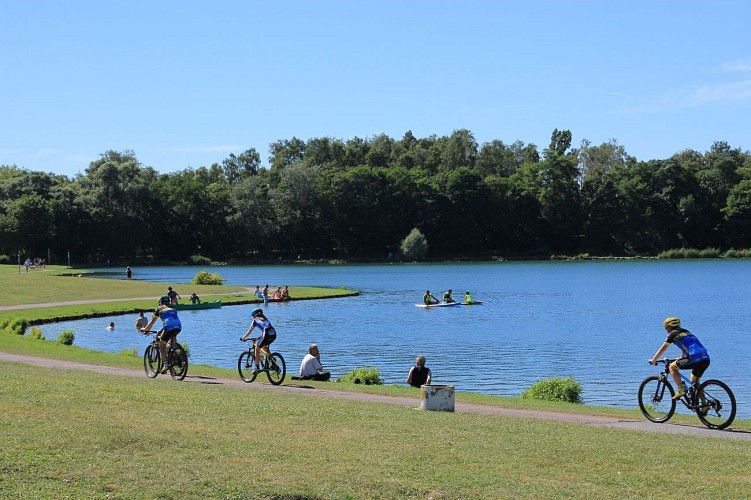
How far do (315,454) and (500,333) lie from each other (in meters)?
35.6

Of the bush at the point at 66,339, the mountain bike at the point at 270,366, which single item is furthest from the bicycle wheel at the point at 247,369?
the bush at the point at 66,339

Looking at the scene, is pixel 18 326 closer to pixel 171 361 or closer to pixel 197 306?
pixel 171 361

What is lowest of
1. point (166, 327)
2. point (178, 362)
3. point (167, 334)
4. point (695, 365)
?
point (178, 362)

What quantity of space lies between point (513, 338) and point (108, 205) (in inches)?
4217

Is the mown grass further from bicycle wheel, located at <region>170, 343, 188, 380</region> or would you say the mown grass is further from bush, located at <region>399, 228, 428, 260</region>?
bush, located at <region>399, 228, 428, 260</region>

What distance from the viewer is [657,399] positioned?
1730 cm

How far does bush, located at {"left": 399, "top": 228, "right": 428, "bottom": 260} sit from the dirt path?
125 meters

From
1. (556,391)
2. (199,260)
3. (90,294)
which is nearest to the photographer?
(556,391)

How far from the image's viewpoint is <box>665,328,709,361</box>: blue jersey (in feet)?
53.2

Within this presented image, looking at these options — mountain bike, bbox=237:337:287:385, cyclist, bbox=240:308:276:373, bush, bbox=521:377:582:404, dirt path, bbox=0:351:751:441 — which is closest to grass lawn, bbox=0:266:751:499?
dirt path, bbox=0:351:751:441

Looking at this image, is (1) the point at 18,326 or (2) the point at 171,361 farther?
(1) the point at 18,326

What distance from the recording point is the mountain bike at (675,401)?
1636cm

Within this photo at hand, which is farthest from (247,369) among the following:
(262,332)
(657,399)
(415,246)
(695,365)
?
(415,246)

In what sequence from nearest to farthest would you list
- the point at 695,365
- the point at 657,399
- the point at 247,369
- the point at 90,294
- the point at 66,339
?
the point at 695,365
the point at 657,399
the point at 247,369
the point at 66,339
the point at 90,294
